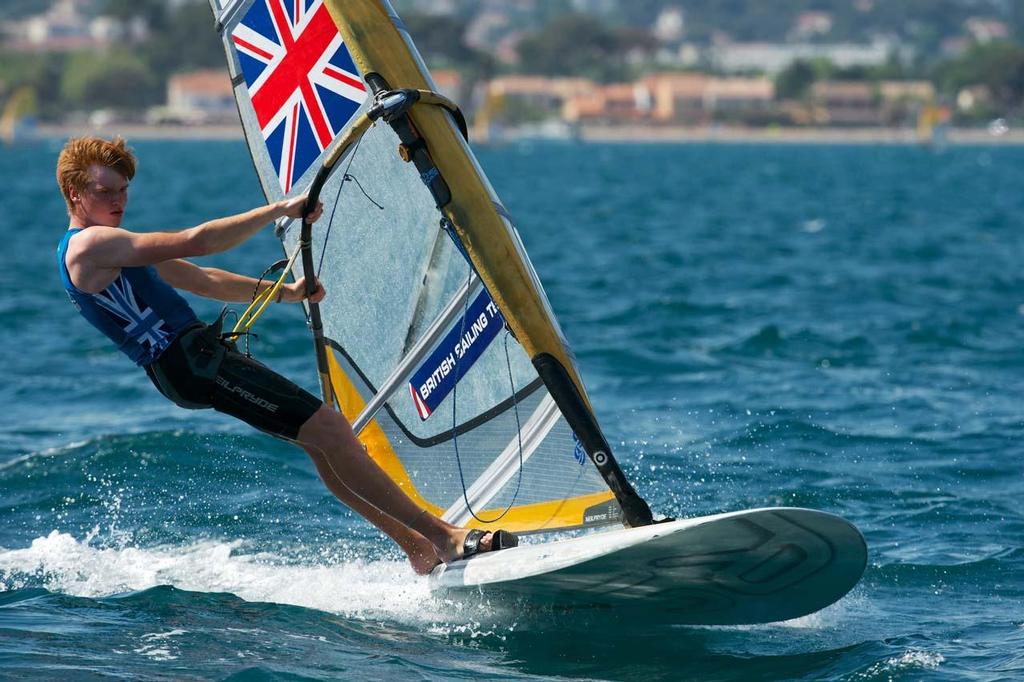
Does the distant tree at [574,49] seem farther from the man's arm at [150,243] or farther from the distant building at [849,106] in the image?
the man's arm at [150,243]

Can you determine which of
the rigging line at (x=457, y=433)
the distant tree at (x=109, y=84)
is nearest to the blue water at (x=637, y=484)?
the rigging line at (x=457, y=433)

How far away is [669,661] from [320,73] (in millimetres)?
2564

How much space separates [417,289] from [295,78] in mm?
956

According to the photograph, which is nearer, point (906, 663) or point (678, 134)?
point (906, 663)

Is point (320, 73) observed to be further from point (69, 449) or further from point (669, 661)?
point (69, 449)

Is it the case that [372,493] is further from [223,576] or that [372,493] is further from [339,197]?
[339,197]

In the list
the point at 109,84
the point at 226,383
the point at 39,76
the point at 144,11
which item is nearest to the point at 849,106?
the point at 109,84

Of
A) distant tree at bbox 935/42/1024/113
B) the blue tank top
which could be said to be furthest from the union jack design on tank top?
distant tree at bbox 935/42/1024/113

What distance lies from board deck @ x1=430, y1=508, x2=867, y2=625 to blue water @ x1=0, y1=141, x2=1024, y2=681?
124 millimetres

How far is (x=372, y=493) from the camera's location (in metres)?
5.43

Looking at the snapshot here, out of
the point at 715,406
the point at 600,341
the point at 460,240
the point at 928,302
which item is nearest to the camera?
the point at 460,240

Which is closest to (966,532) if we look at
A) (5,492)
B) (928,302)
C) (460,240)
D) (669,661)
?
(669,661)

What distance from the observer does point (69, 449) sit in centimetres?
784

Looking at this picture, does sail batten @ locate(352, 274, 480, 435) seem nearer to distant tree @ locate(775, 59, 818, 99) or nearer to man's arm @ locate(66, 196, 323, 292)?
man's arm @ locate(66, 196, 323, 292)
